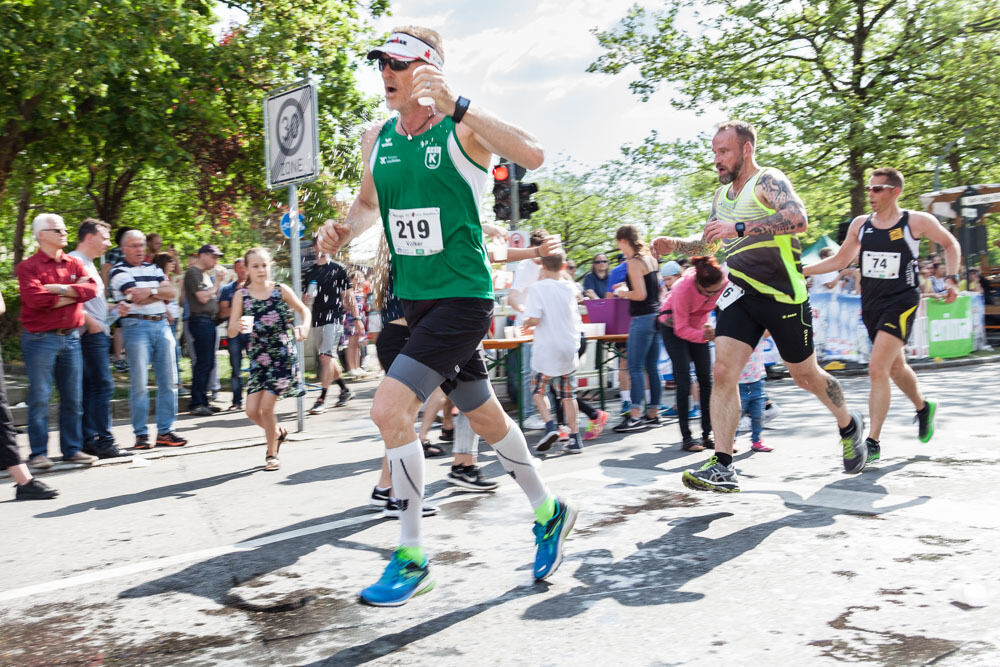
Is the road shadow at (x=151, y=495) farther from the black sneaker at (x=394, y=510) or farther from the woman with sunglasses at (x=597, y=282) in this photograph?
the woman with sunglasses at (x=597, y=282)

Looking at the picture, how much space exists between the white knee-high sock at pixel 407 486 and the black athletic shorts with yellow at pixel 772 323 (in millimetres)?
2423

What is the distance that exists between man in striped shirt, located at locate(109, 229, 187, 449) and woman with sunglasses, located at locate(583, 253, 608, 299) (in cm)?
567

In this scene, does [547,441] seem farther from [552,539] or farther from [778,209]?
[552,539]

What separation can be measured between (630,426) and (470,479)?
3.03 m

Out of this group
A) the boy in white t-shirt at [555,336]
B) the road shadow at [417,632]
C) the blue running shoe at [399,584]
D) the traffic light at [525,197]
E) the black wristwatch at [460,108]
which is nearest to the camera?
the road shadow at [417,632]

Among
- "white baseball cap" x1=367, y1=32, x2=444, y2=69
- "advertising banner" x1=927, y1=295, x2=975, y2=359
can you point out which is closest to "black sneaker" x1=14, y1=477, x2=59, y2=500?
"white baseball cap" x1=367, y1=32, x2=444, y2=69

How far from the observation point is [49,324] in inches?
280

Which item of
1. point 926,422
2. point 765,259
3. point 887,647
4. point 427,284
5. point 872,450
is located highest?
point 765,259

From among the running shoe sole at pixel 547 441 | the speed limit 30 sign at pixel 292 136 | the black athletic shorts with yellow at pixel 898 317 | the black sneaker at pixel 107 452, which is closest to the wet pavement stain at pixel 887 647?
the black athletic shorts with yellow at pixel 898 317

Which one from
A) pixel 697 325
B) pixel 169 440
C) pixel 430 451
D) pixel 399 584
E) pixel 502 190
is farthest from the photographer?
pixel 502 190

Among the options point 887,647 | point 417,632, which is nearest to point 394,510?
point 417,632

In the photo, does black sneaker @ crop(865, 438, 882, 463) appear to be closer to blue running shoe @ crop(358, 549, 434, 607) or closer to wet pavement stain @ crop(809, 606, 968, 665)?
wet pavement stain @ crop(809, 606, 968, 665)

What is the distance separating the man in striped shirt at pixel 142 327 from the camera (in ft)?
26.7

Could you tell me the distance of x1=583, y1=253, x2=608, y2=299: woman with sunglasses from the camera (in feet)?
40.3
